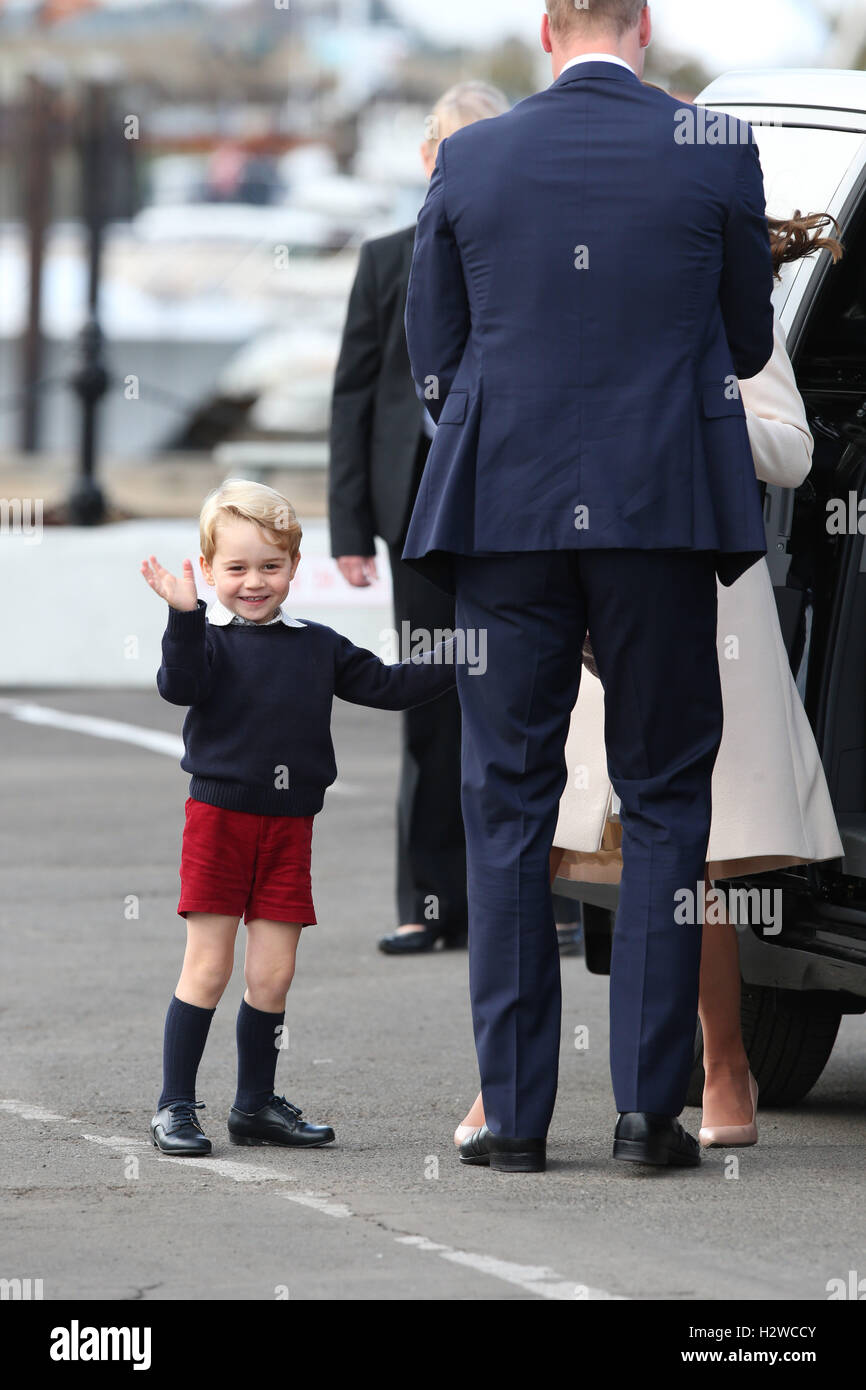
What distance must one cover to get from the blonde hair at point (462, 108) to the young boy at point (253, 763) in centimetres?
227

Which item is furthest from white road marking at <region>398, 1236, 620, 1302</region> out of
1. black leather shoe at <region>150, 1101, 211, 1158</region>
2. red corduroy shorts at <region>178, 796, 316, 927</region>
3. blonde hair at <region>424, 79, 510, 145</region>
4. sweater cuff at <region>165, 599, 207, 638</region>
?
blonde hair at <region>424, 79, 510, 145</region>

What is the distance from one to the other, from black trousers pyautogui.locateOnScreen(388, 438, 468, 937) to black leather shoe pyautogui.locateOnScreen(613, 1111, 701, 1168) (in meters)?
2.82

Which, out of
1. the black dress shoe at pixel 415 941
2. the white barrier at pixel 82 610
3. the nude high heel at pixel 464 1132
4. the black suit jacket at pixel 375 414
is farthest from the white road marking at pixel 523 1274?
the white barrier at pixel 82 610

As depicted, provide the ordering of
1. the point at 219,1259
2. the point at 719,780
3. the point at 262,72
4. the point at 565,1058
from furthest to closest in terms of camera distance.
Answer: the point at 262,72 → the point at 565,1058 → the point at 719,780 → the point at 219,1259

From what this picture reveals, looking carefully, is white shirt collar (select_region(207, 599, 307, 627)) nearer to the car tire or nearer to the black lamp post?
the car tire

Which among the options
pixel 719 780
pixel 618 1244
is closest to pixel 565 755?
pixel 719 780

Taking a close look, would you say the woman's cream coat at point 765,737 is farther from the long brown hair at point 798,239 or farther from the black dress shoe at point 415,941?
the black dress shoe at point 415,941

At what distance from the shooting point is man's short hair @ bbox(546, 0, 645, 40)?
4715 millimetres

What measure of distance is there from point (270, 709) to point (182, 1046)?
2.15 ft

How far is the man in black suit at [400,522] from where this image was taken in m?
7.47

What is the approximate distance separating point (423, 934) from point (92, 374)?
10.9 meters

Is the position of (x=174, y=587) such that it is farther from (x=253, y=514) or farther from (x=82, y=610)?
(x=82, y=610)
